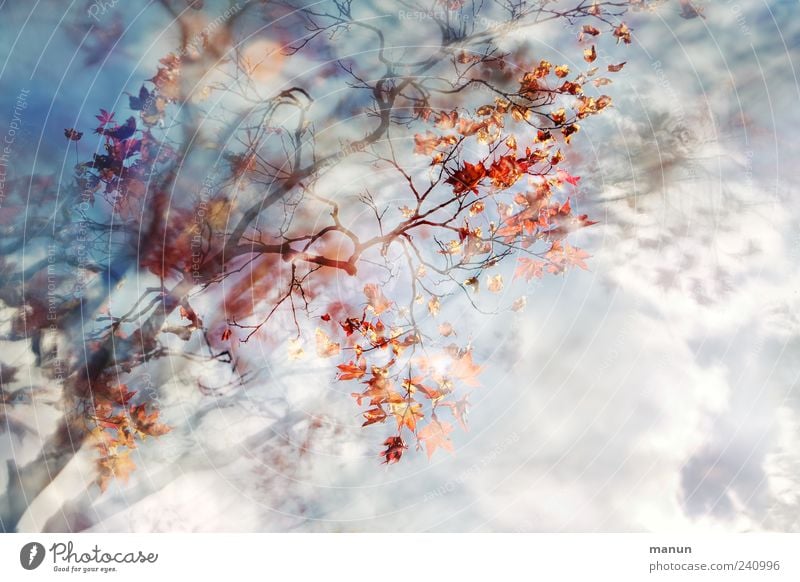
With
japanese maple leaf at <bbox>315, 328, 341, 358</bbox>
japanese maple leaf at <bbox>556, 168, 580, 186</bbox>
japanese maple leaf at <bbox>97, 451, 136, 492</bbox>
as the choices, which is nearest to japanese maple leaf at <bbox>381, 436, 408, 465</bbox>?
japanese maple leaf at <bbox>315, 328, 341, 358</bbox>

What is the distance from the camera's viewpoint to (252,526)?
7.18ft

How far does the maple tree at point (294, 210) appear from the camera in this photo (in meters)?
2.11

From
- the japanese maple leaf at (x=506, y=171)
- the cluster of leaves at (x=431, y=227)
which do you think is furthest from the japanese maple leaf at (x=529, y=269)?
the japanese maple leaf at (x=506, y=171)

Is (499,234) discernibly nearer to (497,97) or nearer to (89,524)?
(497,97)

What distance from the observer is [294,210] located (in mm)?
2145

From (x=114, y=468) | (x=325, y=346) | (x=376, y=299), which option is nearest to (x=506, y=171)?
(x=376, y=299)

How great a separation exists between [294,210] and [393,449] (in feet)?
3.41

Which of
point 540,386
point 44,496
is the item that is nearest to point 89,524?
point 44,496

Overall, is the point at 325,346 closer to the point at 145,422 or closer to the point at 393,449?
the point at 393,449

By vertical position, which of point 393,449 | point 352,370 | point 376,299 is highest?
point 376,299

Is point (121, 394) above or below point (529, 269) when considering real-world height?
below

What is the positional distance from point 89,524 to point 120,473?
0.24 metres

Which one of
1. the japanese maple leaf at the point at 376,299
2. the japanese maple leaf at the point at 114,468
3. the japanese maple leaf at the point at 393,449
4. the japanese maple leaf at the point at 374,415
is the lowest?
the japanese maple leaf at the point at 114,468

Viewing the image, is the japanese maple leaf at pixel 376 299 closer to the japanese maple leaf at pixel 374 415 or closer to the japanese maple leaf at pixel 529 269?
the japanese maple leaf at pixel 374 415
